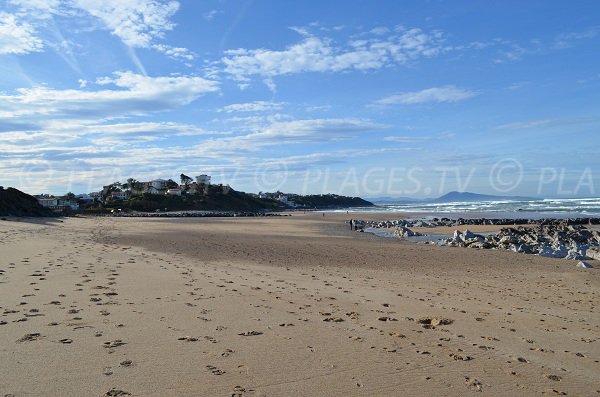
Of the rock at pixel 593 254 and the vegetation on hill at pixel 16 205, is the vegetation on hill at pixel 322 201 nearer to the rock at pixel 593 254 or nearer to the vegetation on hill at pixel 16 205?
the vegetation on hill at pixel 16 205

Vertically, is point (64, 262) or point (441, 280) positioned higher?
point (64, 262)

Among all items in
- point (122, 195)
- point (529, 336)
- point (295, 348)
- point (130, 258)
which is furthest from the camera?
point (122, 195)

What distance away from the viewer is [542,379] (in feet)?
15.1

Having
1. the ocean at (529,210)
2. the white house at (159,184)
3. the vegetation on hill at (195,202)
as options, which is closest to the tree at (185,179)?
the white house at (159,184)

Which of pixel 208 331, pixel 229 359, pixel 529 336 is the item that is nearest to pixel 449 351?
pixel 529 336

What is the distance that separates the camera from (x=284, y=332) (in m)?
5.86

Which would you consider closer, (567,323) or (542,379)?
(542,379)

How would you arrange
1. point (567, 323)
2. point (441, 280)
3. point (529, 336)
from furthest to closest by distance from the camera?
1. point (441, 280)
2. point (567, 323)
3. point (529, 336)

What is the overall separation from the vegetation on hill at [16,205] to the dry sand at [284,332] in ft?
120

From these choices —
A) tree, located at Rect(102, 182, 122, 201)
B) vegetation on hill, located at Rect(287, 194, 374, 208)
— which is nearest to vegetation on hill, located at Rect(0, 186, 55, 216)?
tree, located at Rect(102, 182, 122, 201)

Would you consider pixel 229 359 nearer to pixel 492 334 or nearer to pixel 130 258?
pixel 492 334

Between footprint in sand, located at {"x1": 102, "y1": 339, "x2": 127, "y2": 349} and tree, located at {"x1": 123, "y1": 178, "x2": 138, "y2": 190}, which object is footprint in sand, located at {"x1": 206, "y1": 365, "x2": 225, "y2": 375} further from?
tree, located at {"x1": 123, "y1": 178, "x2": 138, "y2": 190}

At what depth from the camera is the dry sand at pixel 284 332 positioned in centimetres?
421

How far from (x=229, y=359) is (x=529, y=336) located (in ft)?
14.4
